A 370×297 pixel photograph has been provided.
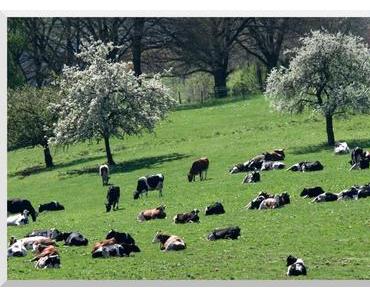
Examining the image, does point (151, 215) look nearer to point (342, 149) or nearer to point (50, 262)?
point (50, 262)

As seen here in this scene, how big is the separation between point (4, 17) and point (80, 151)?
23.3 m

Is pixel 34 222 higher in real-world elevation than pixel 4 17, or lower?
lower

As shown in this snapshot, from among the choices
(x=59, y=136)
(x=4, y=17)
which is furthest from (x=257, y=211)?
(x=59, y=136)

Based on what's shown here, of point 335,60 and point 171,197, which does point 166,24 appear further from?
point 171,197

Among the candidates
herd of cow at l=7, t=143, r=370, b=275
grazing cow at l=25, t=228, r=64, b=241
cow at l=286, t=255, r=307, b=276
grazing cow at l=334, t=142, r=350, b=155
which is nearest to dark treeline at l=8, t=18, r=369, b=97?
grazing cow at l=334, t=142, r=350, b=155

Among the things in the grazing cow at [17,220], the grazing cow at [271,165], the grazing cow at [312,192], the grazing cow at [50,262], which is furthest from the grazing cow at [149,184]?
the grazing cow at [50,262]

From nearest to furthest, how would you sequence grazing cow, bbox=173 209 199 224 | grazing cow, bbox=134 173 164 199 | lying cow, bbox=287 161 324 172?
grazing cow, bbox=173 209 199 224 → grazing cow, bbox=134 173 164 199 → lying cow, bbox=287 161 324 172

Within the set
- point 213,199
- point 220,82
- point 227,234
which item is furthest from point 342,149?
point 220,82

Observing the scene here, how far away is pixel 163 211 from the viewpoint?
134ft

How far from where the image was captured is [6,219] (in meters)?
41.2

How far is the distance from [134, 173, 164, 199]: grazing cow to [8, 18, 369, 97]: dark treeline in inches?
712

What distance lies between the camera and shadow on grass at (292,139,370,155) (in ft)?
177

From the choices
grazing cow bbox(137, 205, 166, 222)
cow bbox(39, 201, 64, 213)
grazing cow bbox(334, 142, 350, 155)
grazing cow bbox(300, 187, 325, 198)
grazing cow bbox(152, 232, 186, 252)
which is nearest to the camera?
grazing cow bbox(152, 232, 186, 252)

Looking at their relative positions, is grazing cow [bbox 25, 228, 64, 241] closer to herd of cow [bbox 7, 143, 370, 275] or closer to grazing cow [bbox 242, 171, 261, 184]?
herd of cow [bbox 7, 143, 370, 275]
